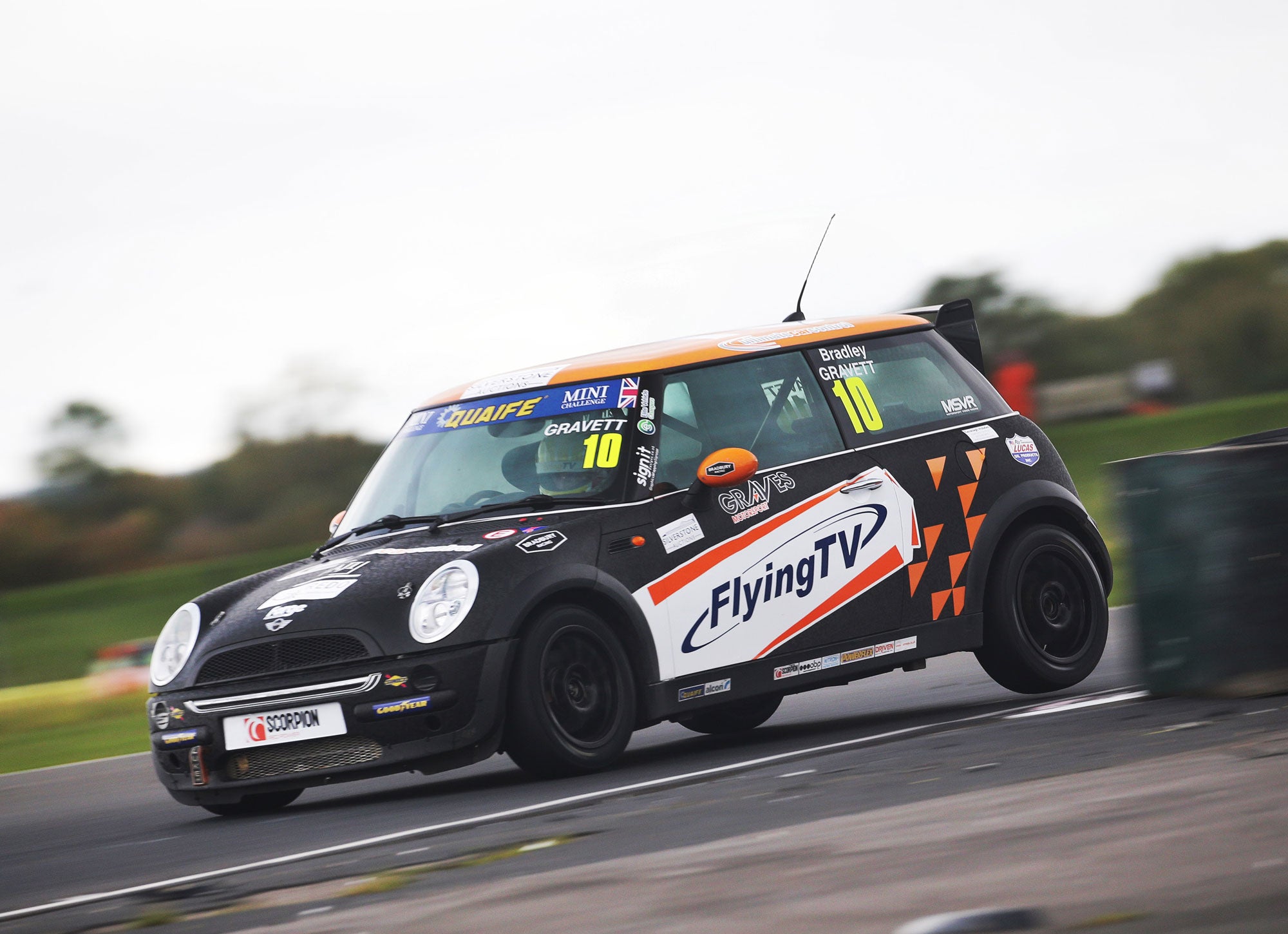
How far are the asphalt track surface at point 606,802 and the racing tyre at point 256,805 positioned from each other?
76mm

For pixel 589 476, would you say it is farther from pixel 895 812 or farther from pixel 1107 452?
pixel 1107 452

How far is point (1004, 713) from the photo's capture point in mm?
7930

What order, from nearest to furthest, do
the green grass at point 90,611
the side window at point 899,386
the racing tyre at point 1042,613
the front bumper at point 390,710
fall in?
1. the front bumper at point 390,710
2. the side window at point 899,386
3. the racing tyre at point 1042,613
4. the green grass at point 90,611

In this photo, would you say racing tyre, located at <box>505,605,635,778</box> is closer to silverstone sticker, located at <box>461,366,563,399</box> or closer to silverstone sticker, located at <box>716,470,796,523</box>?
silverstone sticker, located at <box>716,470,796,523</box>

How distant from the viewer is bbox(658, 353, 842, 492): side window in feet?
25.6

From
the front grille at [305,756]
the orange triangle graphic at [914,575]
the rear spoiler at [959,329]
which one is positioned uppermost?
the rear spoiler at [959,329]

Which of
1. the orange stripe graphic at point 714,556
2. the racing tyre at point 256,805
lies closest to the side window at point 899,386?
the orange stripe graphic at point 714,556

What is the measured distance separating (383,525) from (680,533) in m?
1.34

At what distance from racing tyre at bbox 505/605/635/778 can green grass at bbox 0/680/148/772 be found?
21.2ft

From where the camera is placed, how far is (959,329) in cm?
946

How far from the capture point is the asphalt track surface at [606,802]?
5426 millimetres

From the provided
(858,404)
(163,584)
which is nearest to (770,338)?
(858,404)

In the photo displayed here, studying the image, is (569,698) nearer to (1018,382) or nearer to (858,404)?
(858,404)

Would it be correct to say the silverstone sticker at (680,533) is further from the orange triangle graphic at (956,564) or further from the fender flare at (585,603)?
the orange triangle graphic at (956,564)
